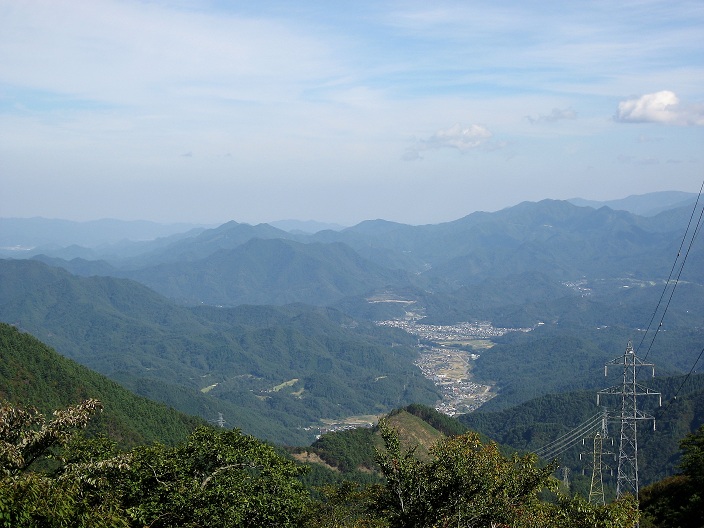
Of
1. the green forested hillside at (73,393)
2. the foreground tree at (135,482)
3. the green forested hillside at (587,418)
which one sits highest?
the foreground tree at (135,482)

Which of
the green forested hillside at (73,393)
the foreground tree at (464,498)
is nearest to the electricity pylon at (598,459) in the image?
the foreground tree at (464,498)

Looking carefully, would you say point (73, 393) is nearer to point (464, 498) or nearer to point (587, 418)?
point (464, 498)

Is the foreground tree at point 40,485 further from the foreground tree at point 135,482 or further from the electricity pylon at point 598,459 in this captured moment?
the electricity pylon at point 598,459

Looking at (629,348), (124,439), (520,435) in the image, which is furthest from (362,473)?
(520,435)

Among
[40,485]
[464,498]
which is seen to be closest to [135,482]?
[40,485]

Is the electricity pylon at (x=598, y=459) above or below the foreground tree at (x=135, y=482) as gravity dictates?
below

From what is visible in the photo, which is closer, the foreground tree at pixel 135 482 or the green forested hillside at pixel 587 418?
the foreground tree at pixel 135 482

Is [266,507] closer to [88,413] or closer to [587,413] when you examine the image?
[88,413]

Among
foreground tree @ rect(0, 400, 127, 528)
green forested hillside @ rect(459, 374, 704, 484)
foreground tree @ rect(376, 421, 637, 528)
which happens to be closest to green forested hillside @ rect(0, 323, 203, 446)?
foreground tree @ rect(0, 400, 127, 528)

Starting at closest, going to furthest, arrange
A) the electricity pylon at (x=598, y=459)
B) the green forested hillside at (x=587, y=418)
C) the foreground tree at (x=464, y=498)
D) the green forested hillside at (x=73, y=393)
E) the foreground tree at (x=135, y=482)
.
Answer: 1. the foreground tree at (x=135, y=482)
2. the foreground tree at (x=464, y=498)
3. the electricity pylon at (x=598, y=459)
4. the green forested hillside at (x=73, y=393)
5. the green forested hillside at (x=587, y=418)

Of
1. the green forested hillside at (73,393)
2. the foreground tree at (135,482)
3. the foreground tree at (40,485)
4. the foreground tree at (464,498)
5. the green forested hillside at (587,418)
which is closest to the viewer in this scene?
the foreground tree at (40,485)
